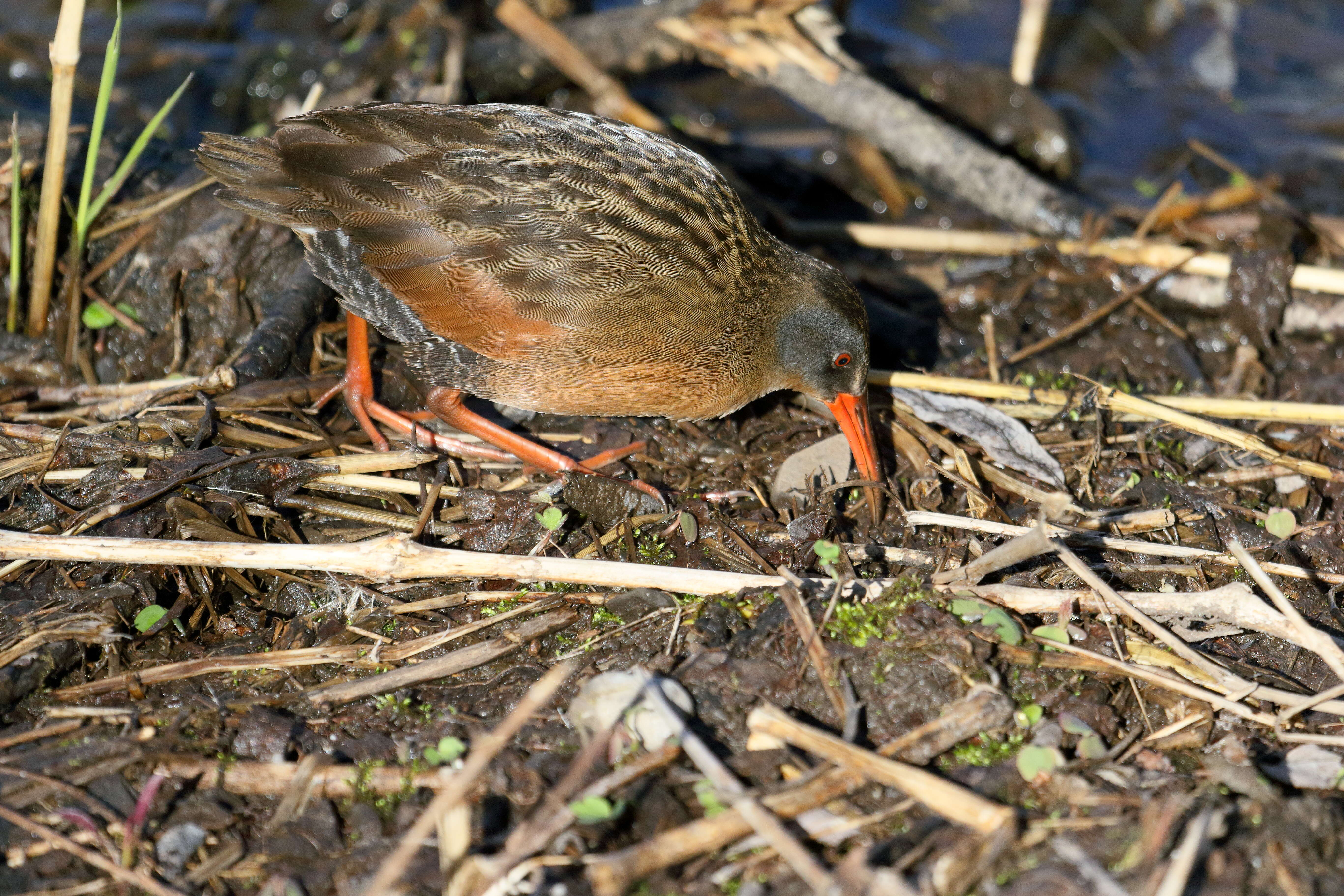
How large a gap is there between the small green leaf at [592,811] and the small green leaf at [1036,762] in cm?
110

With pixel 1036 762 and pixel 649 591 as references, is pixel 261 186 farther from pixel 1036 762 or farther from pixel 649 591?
pixel 1036 762

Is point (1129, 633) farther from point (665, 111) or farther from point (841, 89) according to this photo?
point (665, 111)

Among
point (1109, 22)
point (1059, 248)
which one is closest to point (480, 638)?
point (1059, 248)

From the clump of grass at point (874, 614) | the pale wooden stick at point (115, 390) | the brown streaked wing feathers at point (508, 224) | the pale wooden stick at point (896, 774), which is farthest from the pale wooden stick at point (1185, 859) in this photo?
the pale wooden stick at point (115, 390)

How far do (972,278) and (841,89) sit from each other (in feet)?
5.03

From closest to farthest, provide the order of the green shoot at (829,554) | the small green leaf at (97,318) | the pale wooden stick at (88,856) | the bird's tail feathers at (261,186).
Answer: the pale wooden stick at (88,856)
the green shoot at (829,554)
the bird's tail feathers at (261,186)
the small green leaf at (97,318)

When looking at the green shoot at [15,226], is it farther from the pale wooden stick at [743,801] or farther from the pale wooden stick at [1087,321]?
the pale wooden stick at [1087,321]

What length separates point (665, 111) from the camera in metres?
7.09

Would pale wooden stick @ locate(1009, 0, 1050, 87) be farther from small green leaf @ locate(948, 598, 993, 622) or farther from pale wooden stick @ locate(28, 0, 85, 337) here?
pale wooden stick @ locate(28, 0, 85, 337)

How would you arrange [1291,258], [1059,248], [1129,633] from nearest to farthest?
[1129,633]
[1291,258]
[1059,248]

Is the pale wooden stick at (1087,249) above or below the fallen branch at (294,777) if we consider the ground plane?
above

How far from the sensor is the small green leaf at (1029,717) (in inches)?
119

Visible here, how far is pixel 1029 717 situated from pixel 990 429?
1.54 metres

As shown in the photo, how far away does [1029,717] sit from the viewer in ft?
9.94
